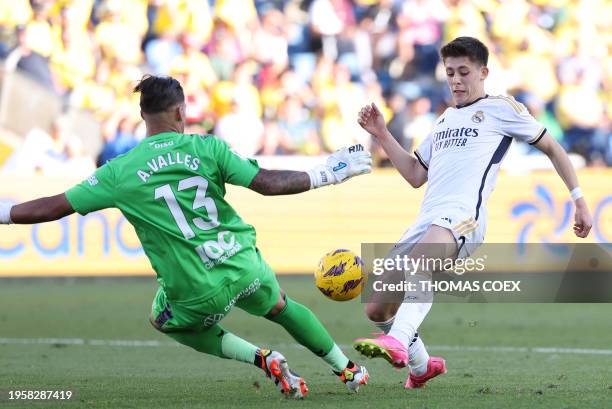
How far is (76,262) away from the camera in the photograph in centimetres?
1633

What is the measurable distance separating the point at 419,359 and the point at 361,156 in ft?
5.20

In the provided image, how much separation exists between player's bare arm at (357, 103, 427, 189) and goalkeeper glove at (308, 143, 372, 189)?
1.22 metres

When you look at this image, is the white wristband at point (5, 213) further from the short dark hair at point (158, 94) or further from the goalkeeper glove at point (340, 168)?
the goalkeeper glove at point (340, 168)

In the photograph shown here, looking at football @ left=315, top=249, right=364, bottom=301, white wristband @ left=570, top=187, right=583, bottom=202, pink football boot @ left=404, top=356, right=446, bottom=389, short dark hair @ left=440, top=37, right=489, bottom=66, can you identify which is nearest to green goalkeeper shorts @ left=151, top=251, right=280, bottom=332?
football @ left=315, top=249, right=364, bottom=301

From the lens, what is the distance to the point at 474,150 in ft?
22.5

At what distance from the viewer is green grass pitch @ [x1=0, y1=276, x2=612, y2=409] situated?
6660 millimetres

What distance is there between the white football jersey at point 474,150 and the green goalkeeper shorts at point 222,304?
108cm

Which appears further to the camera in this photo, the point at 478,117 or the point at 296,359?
the point at 296,359

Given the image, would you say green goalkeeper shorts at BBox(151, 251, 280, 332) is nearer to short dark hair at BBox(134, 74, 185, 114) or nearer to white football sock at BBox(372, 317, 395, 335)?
white football sock at BBox(372, 317, 395, 335)

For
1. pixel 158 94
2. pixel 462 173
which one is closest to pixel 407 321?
pixel 462 173

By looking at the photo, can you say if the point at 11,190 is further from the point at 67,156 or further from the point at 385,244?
the point at 385,244

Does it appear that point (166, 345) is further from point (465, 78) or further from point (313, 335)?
point (465, 78)

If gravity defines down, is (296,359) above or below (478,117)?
below

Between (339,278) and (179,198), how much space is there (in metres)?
1.13
